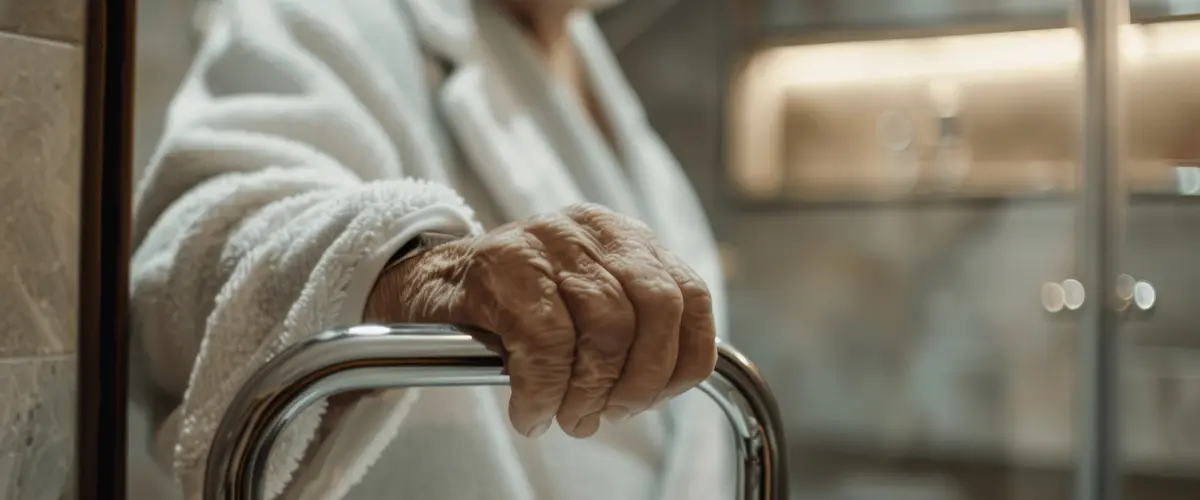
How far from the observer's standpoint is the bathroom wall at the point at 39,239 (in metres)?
0.43

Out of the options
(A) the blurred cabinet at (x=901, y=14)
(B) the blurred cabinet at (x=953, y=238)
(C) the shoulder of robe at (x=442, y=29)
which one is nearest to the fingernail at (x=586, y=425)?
(C) the shoulder of robe at (x=442, y=29)

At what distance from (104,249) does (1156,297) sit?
0.99 metres

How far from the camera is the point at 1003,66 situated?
1333mm

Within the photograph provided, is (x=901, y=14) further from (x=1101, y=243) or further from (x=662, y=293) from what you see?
(x=662, y=293)

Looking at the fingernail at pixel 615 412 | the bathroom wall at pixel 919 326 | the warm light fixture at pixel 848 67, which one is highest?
the warm light fixture at pixel 848 67

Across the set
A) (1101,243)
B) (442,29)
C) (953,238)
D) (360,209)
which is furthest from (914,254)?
(360,209)

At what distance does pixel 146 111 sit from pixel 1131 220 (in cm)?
93

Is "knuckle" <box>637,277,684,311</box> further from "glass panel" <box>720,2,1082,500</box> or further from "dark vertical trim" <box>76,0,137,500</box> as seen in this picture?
"glass panel" <box>720,2,1082,500</box>

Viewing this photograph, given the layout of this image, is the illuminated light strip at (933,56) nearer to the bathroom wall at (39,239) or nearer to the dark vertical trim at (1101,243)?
the dark vertical trim at (1101,243)

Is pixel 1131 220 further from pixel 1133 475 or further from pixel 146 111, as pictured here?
pixel 146 111

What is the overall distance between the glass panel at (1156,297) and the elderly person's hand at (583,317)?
88 centimetres

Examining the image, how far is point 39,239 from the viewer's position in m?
0.44

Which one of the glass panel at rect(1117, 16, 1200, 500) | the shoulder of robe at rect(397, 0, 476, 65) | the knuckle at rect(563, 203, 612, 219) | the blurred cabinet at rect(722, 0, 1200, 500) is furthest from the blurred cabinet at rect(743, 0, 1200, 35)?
the knuckle at rect(563, 203, 612, 219)

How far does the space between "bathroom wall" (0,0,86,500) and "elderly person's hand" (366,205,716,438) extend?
0.17m
